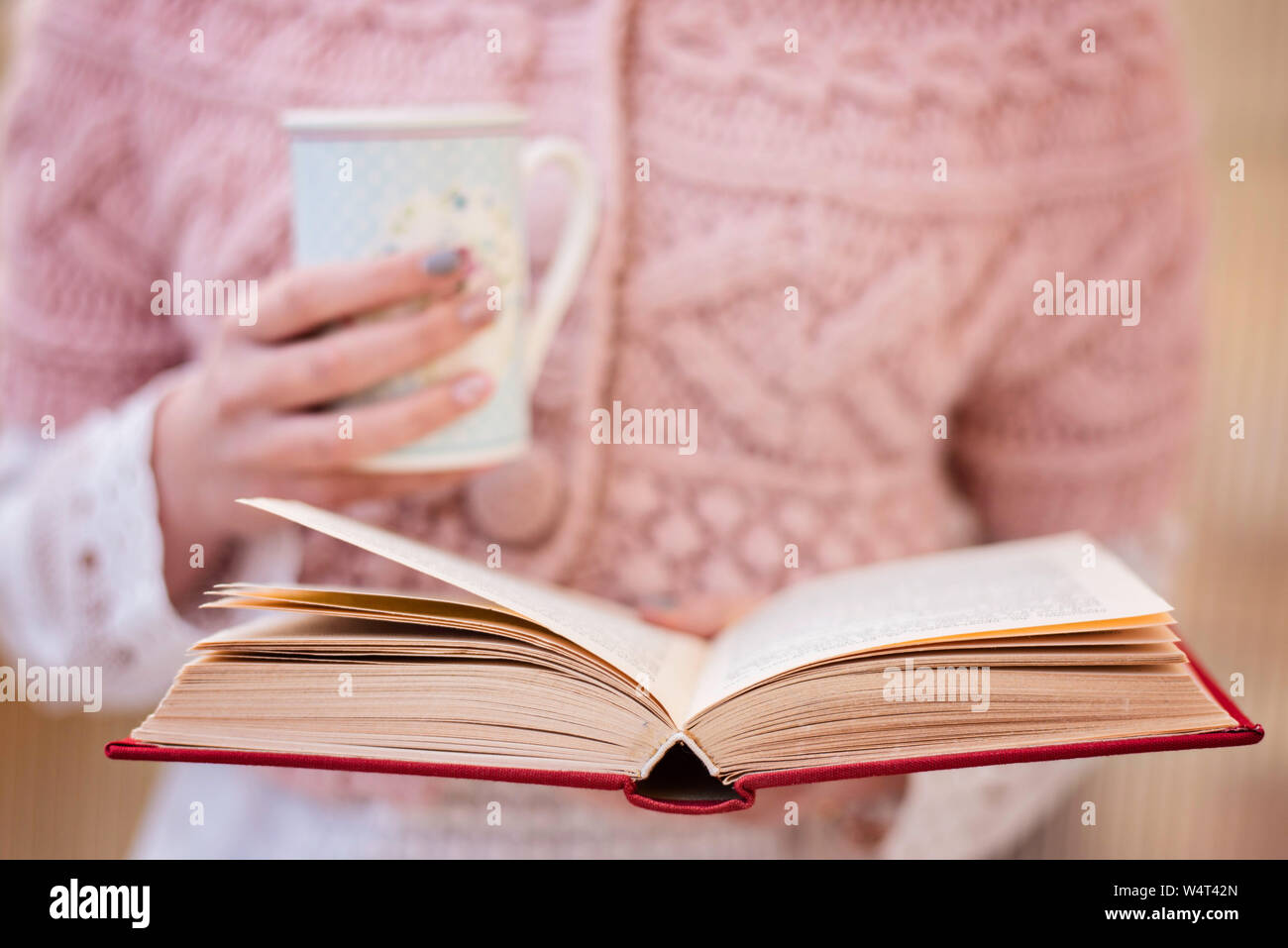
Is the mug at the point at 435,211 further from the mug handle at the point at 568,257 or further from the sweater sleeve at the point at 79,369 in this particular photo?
the sweater sleeve at the point at 79,369

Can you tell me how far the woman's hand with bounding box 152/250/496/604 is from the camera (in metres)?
0.46

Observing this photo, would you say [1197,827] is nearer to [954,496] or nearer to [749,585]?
[954,496]

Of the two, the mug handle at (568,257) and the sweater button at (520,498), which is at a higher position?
the mug handle at (568,257)

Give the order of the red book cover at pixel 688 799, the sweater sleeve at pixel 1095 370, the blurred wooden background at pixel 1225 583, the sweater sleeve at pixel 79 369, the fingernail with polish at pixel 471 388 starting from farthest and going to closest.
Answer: the blurred wooden background at pixel 1225 583 → the sweater sleeve at pixel 1095 370 → the sweater sleeve at pixel 79 369 → the fingernail with polish at pixel 471 388 → the red book cover at pixel 688 799

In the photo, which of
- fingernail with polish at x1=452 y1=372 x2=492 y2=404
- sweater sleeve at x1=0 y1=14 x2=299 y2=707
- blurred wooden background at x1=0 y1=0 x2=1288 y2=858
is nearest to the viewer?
fingernail with polish at x1=452 y1=372 x2=492 y2=404

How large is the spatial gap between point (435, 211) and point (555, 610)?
179 mm

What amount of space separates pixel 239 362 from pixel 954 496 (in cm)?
53

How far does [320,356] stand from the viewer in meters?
0.47

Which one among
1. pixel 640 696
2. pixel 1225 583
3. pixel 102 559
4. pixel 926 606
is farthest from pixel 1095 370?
pixel 1225 583

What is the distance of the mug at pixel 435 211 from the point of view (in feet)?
1.49

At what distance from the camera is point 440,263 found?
1.52 feet

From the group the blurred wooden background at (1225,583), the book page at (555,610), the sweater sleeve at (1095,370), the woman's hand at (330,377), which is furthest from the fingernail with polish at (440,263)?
the blurred wooden background at (1225,583)

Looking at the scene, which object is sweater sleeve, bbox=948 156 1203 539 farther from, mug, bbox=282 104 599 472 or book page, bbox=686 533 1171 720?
mug, bbox=282 104 599 472

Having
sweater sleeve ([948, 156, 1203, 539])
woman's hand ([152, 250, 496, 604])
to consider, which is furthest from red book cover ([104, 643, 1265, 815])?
sweater sleeve ([948, 156, 1203, 539])
